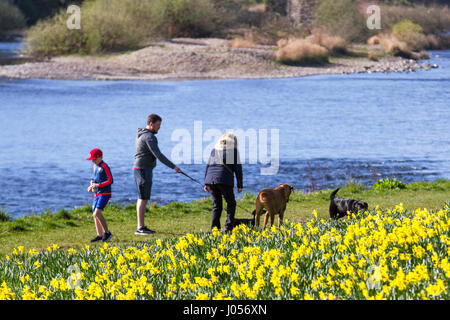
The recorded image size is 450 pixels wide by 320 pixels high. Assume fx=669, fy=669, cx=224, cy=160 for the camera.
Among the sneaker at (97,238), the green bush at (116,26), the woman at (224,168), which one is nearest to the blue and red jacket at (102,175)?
the sneaker at (97,238)

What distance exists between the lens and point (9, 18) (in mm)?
89500

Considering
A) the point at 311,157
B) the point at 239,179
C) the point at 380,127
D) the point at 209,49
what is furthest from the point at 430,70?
the point at 239,179

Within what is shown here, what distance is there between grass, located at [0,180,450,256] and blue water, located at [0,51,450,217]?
2.93 metres

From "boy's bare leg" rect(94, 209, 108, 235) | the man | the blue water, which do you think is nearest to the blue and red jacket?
"boy's bare leg" rect(94, 209, 108, 235)

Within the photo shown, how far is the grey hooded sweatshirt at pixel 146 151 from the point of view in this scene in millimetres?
11398

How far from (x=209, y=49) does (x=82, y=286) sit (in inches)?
2323

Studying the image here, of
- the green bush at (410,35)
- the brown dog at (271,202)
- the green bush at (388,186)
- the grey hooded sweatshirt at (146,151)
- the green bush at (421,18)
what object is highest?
the green bush at (421,18)

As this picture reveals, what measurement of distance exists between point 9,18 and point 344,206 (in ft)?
282

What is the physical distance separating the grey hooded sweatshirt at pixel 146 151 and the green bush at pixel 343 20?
230 feet

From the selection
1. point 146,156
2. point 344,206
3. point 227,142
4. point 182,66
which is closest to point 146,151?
point 146,156

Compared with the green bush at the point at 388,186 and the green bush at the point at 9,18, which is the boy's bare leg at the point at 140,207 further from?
the green bush at the point at 9,18

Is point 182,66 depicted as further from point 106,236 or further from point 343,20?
point 106,236

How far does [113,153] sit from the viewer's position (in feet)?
85.0
